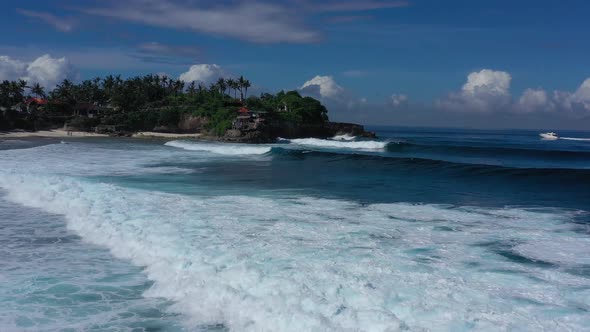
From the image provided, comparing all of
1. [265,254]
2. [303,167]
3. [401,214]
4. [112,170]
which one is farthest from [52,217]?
[303,167]

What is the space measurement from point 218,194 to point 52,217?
5.18 metres

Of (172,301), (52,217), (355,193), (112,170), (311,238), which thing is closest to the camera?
(172,301)

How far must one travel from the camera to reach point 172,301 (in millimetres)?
6512

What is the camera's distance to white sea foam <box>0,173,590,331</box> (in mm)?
5898

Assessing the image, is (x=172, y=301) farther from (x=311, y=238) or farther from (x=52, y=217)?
(x=52, y=217)

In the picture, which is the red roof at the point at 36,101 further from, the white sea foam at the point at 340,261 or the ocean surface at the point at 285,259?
the white sea foam at the point at 340,261

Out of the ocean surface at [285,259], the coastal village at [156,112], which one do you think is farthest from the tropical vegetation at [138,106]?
the ocean surface at [285,259]

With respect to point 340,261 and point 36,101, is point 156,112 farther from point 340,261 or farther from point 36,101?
point 340,261

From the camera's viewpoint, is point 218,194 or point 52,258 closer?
point 52,258

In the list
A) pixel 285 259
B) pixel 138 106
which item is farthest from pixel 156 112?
pixel 285 259

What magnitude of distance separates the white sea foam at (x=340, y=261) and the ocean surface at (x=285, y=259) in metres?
0.03

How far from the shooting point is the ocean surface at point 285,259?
5891mm

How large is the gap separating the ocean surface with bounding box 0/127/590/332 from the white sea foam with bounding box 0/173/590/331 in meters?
0.03

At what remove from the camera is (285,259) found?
26.3 ft
